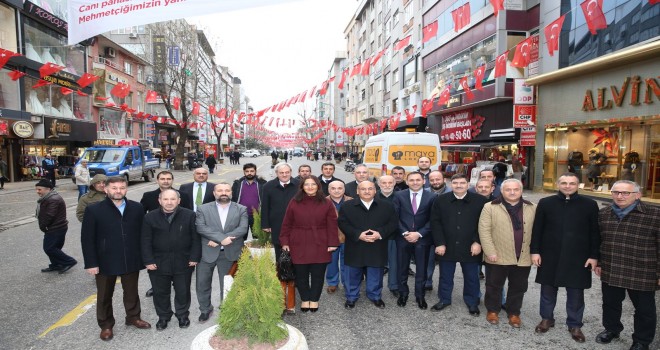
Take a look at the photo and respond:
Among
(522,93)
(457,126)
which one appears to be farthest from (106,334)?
(457,126)

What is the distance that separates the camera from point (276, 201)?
5.77m

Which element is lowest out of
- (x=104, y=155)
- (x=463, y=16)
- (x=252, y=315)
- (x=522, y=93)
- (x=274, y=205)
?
(x=252, y=315)

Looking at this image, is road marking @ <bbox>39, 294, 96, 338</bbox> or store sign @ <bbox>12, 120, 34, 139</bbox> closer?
road marking @ <bbox>39, 294, 96, 338</bbox>

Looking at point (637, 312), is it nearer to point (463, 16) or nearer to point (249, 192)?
point (249, 192)

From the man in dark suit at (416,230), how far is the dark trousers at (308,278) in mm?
1117

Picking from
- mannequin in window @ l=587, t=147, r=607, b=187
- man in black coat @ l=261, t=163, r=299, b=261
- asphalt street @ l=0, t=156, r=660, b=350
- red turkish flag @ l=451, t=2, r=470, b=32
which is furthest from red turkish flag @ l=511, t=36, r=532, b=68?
man in black coat @ l=261, t=163, r=299, b=261

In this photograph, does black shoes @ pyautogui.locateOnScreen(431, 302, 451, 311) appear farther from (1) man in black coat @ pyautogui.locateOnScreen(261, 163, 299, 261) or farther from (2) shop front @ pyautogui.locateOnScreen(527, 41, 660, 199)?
(2) shop front @ pyautogui.locateOnScreen(527, 41, 660, 199)

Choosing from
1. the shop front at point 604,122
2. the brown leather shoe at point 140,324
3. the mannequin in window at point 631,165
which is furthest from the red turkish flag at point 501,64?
the brown leather shoe at point 140,324

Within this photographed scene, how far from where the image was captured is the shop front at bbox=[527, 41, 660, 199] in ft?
42.3

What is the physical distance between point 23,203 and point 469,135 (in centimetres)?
2203

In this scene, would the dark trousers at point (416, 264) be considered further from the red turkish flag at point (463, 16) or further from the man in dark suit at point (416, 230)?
the red turkish flag at point (463, 16)

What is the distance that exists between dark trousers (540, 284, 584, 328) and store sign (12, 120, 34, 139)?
25437mm

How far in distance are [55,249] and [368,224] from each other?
5.20 metres

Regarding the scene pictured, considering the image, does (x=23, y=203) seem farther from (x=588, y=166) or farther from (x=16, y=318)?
(x=588, y=166)
